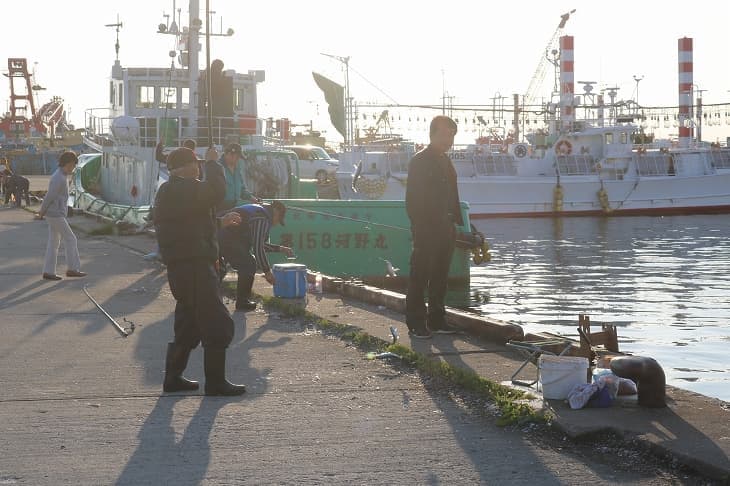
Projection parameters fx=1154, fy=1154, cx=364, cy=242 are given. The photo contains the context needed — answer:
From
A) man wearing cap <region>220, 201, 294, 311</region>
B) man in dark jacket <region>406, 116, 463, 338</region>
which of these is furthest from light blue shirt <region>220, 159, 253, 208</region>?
man in dark jacket <region>406, 116, 463, 338</region>

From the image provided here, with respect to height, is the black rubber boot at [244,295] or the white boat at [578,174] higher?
the white boat at [578,174]

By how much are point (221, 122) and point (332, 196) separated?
21.2m

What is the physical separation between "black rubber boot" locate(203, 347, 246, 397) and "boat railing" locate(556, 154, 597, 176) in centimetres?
4905

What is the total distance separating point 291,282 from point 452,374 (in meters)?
4.47

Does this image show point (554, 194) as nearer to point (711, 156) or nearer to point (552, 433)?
point (711, 156)

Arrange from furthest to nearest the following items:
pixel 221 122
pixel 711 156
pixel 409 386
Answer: pixel 711 156 → pixel 221 122 → pixel 409 386

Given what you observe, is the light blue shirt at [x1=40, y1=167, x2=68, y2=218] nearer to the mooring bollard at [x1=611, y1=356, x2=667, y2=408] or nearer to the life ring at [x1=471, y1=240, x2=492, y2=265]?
the life ring at [x1=471, y1=240, x2=492, y2=265]

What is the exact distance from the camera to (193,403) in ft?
24.6

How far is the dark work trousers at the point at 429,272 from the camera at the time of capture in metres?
9.92

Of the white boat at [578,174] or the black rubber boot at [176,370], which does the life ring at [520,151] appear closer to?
the white boat at [578,174]

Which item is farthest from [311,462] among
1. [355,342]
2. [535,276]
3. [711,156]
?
[711,156]

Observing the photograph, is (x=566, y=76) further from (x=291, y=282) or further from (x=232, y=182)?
(x=291, y=282)

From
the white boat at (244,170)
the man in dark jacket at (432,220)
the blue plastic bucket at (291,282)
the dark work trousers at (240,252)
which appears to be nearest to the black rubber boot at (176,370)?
the man in dark jacket at (432,220)

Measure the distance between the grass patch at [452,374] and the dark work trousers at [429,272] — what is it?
17.9 inches
